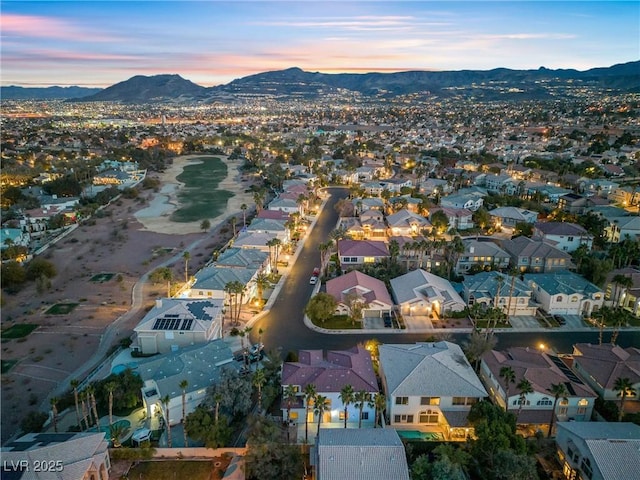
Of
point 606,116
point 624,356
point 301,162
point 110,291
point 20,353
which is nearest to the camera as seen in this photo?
point 624,356

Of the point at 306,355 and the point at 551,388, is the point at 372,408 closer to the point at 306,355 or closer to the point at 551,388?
the point at 306,355

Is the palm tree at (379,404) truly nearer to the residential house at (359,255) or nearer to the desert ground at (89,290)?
the desert ground at (89,290)

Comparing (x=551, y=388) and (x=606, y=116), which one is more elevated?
(x=606, y=116)

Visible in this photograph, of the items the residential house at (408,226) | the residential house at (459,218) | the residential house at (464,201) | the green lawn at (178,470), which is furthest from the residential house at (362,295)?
the residential house at (464,201)

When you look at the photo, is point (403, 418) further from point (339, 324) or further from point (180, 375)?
point (180, 375)

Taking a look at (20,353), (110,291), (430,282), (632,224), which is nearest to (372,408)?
(430,282)

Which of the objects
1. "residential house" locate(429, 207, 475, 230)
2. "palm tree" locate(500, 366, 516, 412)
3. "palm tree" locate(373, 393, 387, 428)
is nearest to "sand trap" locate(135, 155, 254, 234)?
"residential house" locate(429, 207, 475, 230)

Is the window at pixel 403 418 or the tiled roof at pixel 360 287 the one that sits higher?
the tiled roof at pixel 360 287
